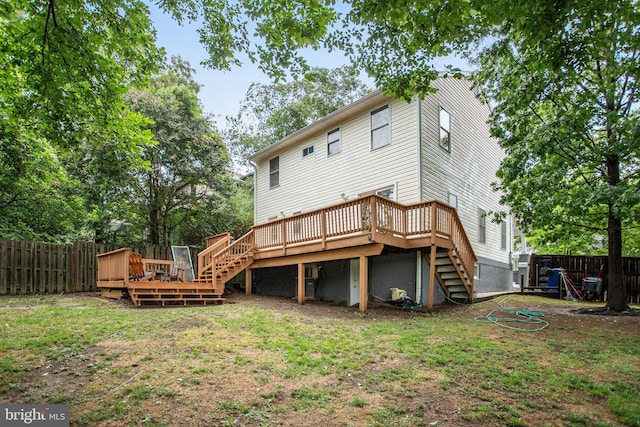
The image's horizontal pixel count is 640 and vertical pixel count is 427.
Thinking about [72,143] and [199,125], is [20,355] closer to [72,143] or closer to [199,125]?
[72,143]

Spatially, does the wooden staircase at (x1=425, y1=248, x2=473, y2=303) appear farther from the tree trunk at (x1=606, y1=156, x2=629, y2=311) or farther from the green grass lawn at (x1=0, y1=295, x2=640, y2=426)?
the tree trunk at (x1=606, y1=156, x2=629, y2=311)

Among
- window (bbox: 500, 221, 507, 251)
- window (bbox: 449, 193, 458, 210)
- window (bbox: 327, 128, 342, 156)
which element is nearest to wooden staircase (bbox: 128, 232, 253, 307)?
window (bbox: 327, 128, 342, 156)

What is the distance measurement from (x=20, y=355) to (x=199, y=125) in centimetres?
1204

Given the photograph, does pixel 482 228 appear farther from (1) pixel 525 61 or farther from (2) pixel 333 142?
(1) pixel 525 61

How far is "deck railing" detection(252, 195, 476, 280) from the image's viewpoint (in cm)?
830

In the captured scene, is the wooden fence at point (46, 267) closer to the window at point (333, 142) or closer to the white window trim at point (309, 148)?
the white window trim at point (309, 148)

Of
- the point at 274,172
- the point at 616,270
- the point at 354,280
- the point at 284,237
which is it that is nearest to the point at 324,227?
the point at 284,237

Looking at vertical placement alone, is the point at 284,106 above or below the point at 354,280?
above

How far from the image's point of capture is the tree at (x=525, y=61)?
4.50 m

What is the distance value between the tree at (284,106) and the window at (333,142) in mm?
10556

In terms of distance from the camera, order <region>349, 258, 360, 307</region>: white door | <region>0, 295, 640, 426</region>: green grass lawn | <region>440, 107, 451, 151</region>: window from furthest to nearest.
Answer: <region>440, 107, 451, 151</region>: window
<region>349, 258, 360, 307</region>: white door
<region>0, 295, 640, 426</region>: green grass lawn

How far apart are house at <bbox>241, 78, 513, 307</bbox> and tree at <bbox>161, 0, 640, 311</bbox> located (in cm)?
206

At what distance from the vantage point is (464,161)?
42.3 feet

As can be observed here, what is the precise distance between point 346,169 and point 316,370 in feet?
28.2
